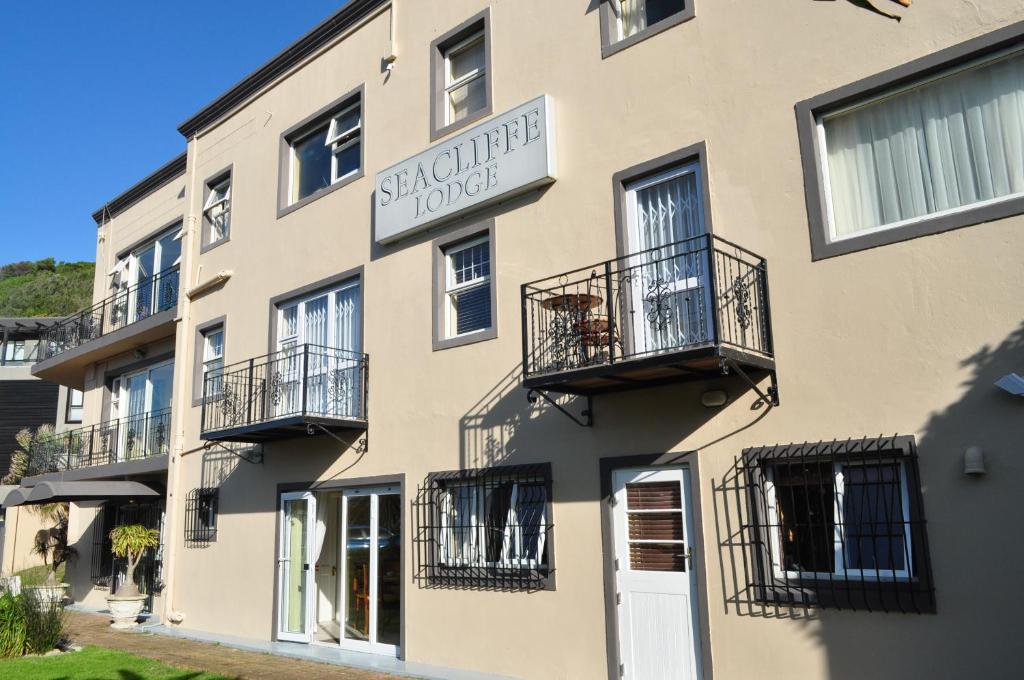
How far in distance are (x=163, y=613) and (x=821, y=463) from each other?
11792 mm

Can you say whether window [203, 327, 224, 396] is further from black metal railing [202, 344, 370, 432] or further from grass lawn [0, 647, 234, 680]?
grass lawn [0, 647, 234, 680]

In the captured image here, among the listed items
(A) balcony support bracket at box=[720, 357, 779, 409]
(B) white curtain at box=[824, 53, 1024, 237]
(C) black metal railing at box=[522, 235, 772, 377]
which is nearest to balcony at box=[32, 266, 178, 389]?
(C) black metal railing at box=[522, 235, 772, 377]

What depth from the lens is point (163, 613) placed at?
14.7 meters

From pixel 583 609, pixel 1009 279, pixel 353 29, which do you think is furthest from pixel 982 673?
pixel 353 29

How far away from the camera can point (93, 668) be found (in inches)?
401

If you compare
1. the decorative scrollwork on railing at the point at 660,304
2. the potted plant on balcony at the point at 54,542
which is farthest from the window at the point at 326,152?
the potted plant on balcony at the point at 54,542

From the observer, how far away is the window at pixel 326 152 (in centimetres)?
1312

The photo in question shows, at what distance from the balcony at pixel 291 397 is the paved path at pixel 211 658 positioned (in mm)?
2889

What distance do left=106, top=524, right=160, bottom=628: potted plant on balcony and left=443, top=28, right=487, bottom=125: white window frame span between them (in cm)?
907

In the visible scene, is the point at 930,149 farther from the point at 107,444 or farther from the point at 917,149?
the point at 107,444

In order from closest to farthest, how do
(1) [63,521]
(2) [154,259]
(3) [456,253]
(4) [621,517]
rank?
(4) [621,517]
(3) [456,253]
(2) [154,259]
(1) [63,521]

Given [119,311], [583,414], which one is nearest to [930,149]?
[583,414]

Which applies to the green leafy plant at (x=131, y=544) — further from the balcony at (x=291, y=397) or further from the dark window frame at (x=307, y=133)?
the dark window frame at (x=307, y=133)

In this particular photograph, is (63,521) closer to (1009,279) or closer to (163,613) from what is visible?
(163,613)
